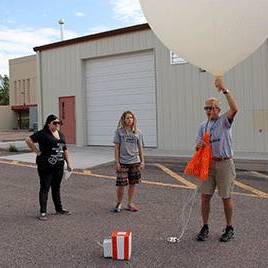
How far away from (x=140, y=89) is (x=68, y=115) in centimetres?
357

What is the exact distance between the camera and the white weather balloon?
4270 mm

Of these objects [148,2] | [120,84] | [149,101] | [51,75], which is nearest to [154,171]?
[149,101]

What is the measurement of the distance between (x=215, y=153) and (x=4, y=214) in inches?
137

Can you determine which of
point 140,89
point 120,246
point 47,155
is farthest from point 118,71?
point 120,246

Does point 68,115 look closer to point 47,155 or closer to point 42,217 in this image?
point 47,155

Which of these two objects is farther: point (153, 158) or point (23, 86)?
point (23, 86)

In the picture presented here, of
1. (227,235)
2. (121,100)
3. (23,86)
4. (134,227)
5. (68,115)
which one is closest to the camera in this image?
(227,235)

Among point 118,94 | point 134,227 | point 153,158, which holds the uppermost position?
point 118,94

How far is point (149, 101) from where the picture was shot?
51.6 ft

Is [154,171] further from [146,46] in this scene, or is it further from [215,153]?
[215,153]

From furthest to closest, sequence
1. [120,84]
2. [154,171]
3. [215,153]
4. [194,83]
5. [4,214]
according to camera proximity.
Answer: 1. [120,84]
2. [194,83]
3. [154,171]
4. [4,214]
5. [215,153]

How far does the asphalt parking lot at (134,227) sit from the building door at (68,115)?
8024 mm

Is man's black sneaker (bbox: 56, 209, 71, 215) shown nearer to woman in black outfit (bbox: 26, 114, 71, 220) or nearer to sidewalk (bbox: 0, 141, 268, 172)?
woman in black outfit (bbox: 26, 114, 71, 220)

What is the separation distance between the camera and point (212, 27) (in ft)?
14.2
